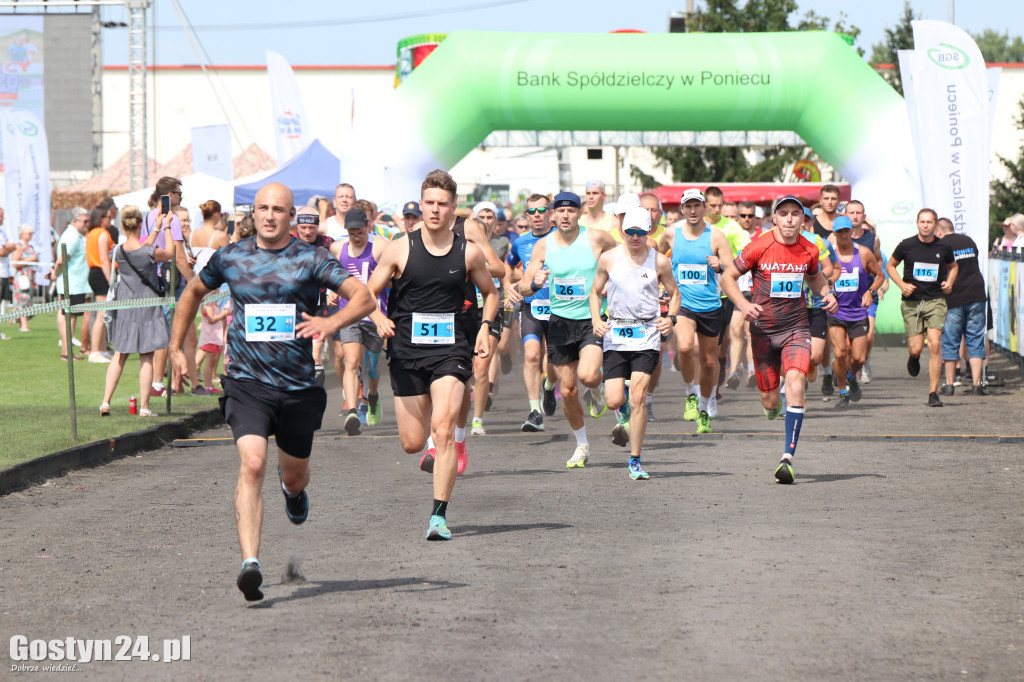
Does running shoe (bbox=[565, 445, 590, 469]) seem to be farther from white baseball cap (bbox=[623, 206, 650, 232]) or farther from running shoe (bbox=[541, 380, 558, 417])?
running shoe (bbox=[541, 380, 558, 417])

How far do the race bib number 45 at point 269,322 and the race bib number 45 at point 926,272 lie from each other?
10.9 metres

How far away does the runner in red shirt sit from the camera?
1021cm

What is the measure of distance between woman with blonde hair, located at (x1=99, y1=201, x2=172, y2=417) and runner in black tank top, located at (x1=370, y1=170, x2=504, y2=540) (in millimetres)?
5230

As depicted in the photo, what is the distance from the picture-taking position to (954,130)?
707 inches

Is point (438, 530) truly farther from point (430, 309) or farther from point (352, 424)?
point (352, 424)

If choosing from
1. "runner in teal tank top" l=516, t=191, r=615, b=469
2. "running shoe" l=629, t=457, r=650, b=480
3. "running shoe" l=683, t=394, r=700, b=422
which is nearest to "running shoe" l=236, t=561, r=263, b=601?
"running shoe" l=629, t=457, r=650, b=480

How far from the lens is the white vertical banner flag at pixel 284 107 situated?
33344mm

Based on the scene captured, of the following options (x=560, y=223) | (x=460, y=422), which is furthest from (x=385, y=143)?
(x=460, y=422)

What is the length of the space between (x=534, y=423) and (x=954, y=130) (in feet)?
26.4

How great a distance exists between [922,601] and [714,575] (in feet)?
3.13

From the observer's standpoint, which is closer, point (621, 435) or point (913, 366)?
point (621, 435)
